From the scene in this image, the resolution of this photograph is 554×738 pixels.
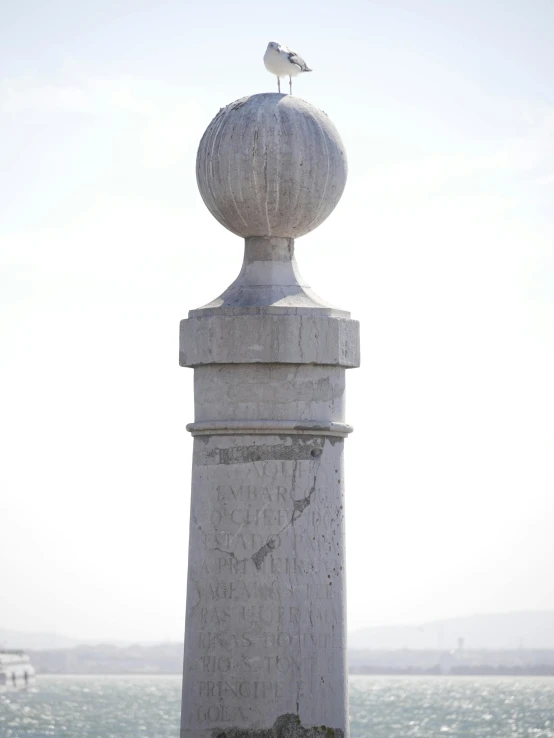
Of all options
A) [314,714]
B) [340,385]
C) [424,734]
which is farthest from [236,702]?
[424,734]

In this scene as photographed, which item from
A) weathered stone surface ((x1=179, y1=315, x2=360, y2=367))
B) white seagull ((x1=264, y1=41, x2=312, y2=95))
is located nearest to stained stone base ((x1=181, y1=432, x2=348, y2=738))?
weathered stone surface ((x1=179, y1=315, x2=360, y2=367))

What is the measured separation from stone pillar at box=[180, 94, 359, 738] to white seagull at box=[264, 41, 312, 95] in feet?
1.74

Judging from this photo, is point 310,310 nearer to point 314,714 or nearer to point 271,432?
point 271,432

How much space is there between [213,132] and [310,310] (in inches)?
59.3

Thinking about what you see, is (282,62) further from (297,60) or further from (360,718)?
(360,718)

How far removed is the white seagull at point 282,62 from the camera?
12.6 metres

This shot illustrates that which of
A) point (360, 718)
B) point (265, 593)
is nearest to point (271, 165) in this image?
point (265, 593)

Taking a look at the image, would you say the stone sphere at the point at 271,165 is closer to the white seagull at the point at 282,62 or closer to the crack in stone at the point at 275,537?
the white seagull at the point at 282,62

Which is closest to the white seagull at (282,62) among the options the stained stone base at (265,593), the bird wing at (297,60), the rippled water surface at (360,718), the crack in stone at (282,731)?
the bird wing at (297,60)

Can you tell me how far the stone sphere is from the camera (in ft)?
38.9

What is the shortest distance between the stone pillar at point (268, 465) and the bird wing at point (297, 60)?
0.55 meters

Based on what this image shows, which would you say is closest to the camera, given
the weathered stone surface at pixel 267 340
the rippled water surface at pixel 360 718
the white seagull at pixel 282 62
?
the weathered stone surface at pixel 267 340

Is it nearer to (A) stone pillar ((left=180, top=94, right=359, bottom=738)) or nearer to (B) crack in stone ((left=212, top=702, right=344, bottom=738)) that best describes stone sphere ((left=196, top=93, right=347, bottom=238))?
(A) stone pillar ((left=180, top=94, right=359, bottom=738))

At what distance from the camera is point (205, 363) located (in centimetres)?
1197
